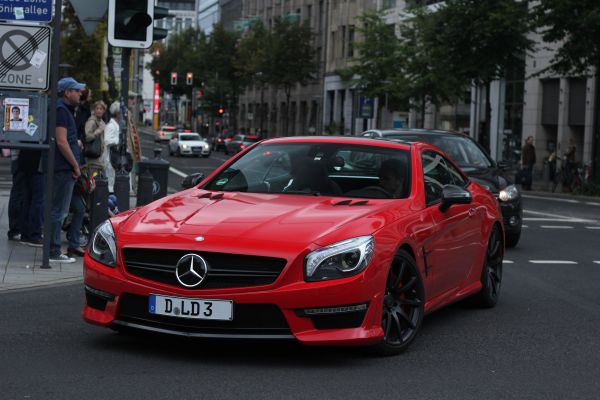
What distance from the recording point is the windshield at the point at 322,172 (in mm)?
8062

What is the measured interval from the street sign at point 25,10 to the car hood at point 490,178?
6261mm

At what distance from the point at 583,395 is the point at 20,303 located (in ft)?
15.2

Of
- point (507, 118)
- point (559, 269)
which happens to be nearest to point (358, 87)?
point (507, 118)

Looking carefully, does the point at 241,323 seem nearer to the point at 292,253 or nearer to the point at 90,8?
the point at 292,253

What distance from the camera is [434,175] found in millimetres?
8719

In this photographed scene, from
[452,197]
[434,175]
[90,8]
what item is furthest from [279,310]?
[90,8]

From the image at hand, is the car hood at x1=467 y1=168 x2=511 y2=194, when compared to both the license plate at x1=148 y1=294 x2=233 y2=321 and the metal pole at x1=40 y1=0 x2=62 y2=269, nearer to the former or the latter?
the metal pole at x1=40 y1=0 x2=62 y2=269

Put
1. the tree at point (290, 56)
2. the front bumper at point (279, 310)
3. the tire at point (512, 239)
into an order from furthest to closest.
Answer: the tree at point (290, 56) → the tire at point (512, 239) → the front bumper at point (279, 310)

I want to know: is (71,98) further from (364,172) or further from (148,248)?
(148,248)

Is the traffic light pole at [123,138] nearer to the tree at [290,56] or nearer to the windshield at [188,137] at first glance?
the windshield at [188,137]

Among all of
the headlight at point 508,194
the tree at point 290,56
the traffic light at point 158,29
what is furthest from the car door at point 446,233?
the tree at point 290,56

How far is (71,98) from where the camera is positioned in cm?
1220

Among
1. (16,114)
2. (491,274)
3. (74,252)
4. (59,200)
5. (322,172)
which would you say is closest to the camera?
(322,172)

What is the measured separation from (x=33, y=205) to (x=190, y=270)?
23.3 feet
